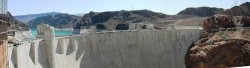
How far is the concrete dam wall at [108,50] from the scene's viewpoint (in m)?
26.6

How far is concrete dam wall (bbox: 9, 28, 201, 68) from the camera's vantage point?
26.6 metres

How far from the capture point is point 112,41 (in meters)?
37.1


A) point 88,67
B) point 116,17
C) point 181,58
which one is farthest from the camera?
point 116,17

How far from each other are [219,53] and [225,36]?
404 centimetres

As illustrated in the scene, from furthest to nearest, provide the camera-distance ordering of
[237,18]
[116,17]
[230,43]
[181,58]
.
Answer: [116,17] < [237,18] < [181,58] < [230,43]

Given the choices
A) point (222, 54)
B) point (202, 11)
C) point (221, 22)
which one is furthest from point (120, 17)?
point (222, 54)

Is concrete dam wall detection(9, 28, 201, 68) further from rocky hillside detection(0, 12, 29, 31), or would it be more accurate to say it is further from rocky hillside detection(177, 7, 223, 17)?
rocky hillside detection(177, 7, 223, 17)

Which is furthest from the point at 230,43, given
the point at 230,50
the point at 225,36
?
the point at 225,36

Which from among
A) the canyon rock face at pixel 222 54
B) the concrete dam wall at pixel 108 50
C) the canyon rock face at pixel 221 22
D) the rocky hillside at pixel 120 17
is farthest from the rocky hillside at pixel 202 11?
the canyon rock face at pixel 222 54

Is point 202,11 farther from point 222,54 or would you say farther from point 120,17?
point 222,54

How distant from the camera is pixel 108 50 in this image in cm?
3628

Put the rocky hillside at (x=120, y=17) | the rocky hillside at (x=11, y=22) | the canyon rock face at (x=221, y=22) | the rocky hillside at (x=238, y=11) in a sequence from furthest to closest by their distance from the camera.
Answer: the rocky hillside at (x=120, y=17)
the rocky hillside at (x=238, y=11)
the canyon rock face at (x=221, y=22)
the rocky hillside at (x=11, y=22)

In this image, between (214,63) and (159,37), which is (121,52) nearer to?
(159,37)

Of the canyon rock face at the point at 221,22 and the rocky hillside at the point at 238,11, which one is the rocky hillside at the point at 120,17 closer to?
the rocky hillside at the point at 238,11
